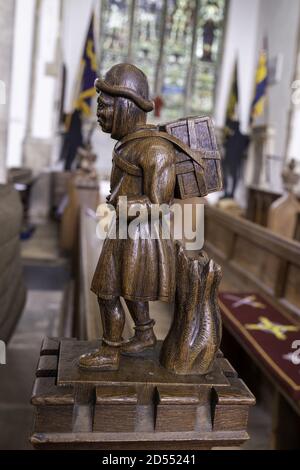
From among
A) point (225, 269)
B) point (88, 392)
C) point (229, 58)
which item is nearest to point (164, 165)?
point (88, 392)

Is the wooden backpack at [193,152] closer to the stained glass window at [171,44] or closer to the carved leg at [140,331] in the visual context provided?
the carved leg at [140,331]

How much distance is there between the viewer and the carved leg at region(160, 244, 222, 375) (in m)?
0.94

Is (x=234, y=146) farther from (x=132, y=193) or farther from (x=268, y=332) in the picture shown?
(x=132, y=193)

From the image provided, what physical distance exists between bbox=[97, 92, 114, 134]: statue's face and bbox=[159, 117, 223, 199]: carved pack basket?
0.12m

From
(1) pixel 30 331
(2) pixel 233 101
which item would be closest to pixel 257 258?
(1) pixel 30 331

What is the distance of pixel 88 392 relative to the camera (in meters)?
0.87

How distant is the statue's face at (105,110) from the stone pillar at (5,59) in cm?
345

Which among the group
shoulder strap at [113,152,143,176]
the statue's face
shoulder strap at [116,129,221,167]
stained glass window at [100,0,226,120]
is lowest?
shoulder strap at [113,152,143,176]

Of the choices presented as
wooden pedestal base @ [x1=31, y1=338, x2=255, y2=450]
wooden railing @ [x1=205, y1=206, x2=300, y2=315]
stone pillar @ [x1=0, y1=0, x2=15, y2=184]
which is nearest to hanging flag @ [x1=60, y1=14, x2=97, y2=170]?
stone pillar @ [x1=0, y1=0, x2=15, y2=184]

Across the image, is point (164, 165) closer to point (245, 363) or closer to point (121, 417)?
point (121, 417)

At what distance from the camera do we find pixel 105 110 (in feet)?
3.09

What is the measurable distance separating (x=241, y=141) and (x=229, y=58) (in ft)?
8.00

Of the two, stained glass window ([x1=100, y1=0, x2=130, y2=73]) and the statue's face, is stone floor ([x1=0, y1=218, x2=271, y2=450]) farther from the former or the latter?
stained glass window ([x1=100, y1=0, x2=130, y2=73])

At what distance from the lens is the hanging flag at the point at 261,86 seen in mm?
9828
